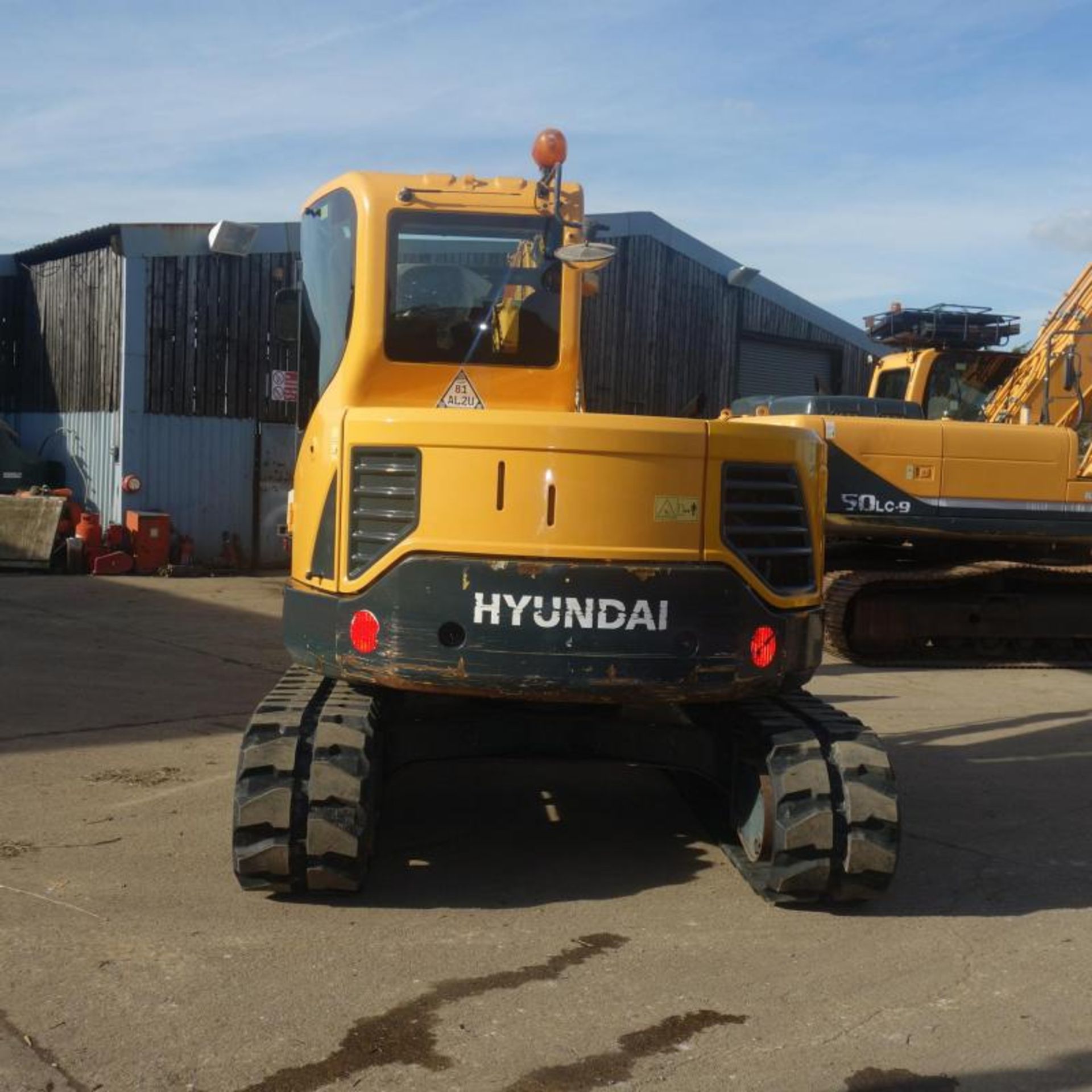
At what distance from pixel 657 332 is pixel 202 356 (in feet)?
24.8

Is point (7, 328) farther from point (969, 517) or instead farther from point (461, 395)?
point (461, 395)

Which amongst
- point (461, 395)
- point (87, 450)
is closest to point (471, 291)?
point (461, 395)

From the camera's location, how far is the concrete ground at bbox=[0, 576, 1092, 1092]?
155 inches

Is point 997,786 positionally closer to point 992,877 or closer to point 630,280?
point 992,877

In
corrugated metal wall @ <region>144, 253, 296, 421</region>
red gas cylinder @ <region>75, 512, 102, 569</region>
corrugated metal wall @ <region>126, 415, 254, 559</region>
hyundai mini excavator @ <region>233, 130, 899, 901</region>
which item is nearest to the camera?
hyundai mini excavator @ <region>233, 130, 899, 901</region>

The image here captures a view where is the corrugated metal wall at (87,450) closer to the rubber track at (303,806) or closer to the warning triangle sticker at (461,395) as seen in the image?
the warning triangle sticker at (461,395)

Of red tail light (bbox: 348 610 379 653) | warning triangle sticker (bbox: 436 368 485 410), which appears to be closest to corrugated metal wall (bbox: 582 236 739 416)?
warning triangle sticker (bbox: 436 368 485 410)

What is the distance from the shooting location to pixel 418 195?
6098 millimetres

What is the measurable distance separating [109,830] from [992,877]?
4005 millimetres

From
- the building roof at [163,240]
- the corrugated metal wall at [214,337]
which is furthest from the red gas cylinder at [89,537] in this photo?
the building roof at [163,240]

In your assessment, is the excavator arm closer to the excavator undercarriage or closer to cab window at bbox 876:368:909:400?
cab window at bbox 876:368:909:400

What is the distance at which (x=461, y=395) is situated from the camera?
→ 6.13 m

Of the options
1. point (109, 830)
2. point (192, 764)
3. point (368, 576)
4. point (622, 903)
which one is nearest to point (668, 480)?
point (368, 576)

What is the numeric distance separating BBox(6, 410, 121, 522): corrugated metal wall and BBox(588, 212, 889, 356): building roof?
7950mm
